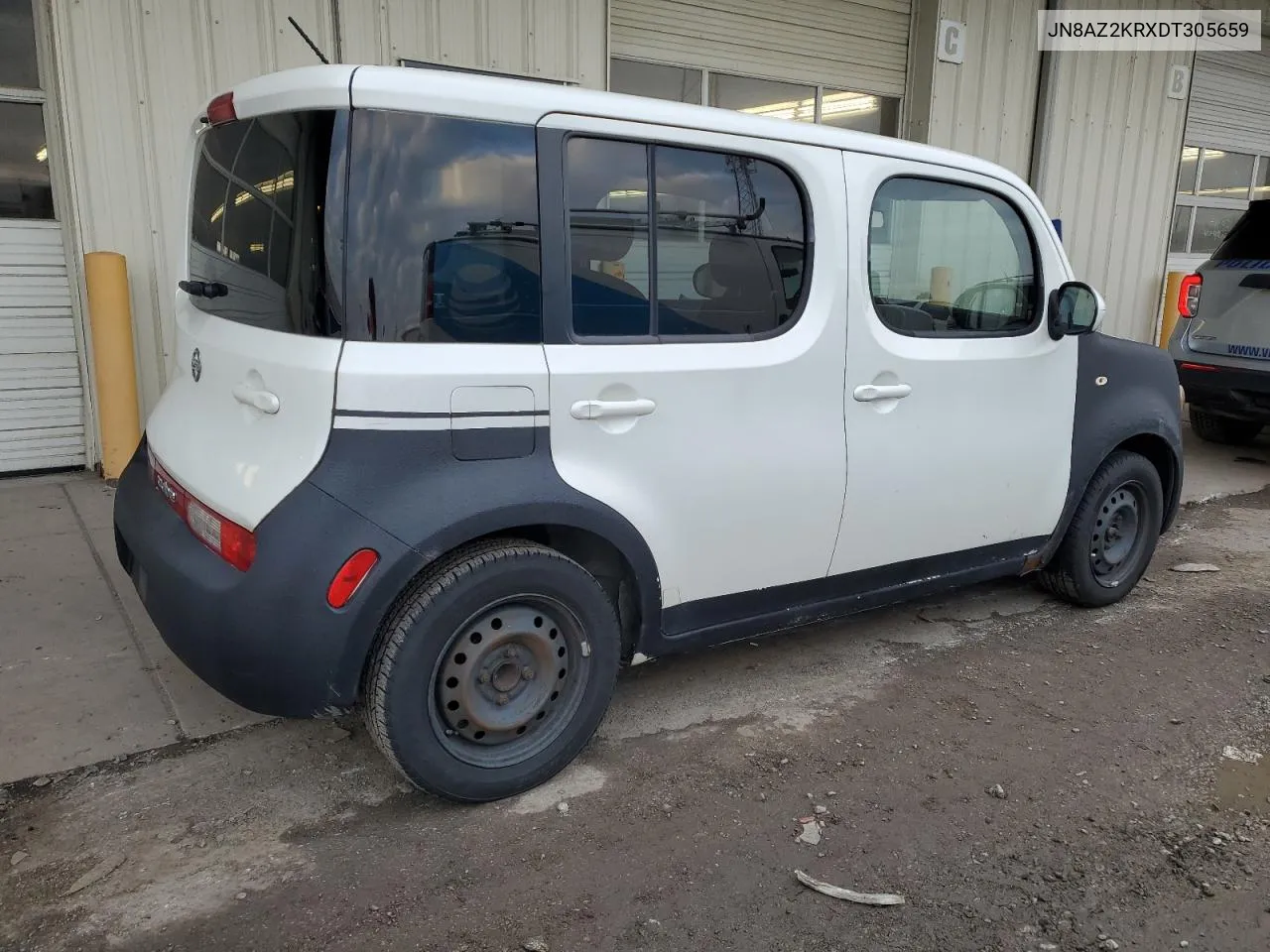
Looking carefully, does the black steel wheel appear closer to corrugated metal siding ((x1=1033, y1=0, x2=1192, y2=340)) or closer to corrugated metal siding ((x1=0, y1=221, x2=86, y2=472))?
corrugated metal siding ((x1=0, y1=221, x2=86, y2=472))

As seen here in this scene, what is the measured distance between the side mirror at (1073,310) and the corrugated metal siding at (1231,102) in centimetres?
963

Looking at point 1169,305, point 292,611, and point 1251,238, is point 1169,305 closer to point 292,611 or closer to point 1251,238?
point 1251,238

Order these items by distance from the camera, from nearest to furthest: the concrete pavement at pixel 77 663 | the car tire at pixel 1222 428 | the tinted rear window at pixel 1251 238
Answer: the concrete pavement at pixel 77 663, the tinted rear window at pixel 1251 238, the car tire at pixel 1222 428

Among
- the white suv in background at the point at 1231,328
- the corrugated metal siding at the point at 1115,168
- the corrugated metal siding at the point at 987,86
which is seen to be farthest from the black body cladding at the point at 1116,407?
the corrugated metal siding at the point at 1115,168

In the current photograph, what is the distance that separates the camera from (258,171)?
266cm

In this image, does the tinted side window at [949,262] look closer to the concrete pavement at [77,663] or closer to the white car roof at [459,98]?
the white car roof at [459,98]

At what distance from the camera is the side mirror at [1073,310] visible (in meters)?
3.75

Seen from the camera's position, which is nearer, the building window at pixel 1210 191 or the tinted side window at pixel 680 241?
the tinted side window at pixel 680 241

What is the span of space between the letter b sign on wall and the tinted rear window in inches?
121

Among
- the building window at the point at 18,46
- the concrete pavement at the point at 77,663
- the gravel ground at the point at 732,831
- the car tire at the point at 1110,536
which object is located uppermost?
the building window at the point at 18,46

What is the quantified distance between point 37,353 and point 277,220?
432 centimetres

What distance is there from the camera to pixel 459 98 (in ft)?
8.09

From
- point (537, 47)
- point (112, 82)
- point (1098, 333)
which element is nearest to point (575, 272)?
point (1098, 333)

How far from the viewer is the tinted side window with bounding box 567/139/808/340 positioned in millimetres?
2715
